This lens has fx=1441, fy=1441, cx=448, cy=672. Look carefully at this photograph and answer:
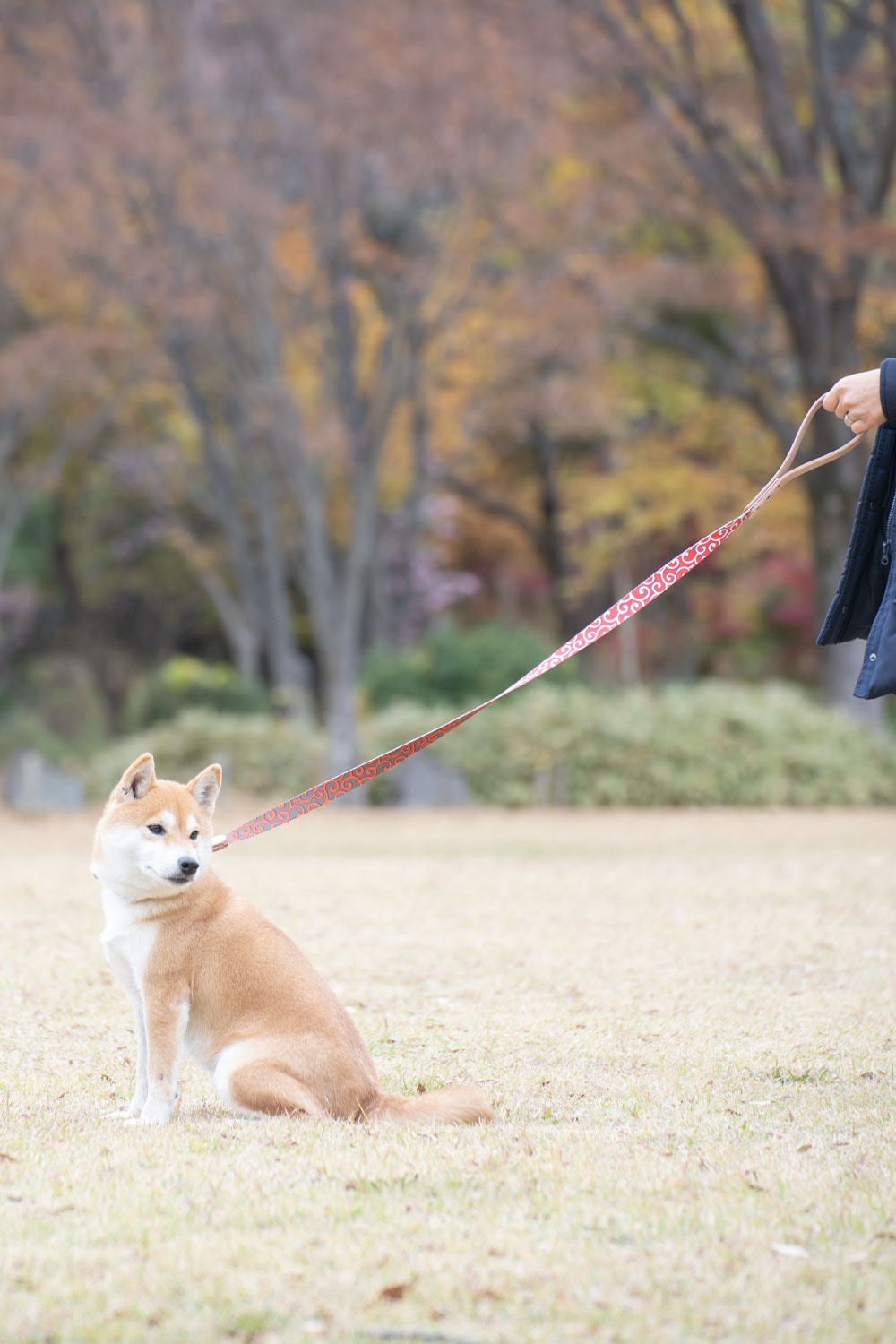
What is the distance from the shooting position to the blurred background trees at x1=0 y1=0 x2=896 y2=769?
48.6ft

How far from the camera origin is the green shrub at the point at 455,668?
1708 cm

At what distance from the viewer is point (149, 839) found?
3.86 metres

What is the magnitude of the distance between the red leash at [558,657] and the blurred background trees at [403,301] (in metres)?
10.8

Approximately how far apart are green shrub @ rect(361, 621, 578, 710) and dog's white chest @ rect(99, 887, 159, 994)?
12796 mm

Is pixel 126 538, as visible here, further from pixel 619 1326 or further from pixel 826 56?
pixel 619 1326

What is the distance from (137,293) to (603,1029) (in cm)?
1283

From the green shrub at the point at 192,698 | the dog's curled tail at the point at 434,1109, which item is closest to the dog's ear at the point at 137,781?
the dog's curled tail at the point at 434,1109

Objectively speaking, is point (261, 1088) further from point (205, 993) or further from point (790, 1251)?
point (790, 1251)

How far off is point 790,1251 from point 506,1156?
2.79 ft

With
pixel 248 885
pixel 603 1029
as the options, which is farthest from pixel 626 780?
pixel 603 1029

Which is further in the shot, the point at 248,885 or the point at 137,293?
the point at 137,293

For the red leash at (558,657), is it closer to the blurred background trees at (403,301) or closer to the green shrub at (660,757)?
the green shrub at (660,757)

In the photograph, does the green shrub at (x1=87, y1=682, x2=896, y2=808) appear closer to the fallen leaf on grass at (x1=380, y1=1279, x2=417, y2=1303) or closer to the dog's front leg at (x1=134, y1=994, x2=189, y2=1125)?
the dog's front leg at (x1=134, y1=994, x2=189, y2=1125)

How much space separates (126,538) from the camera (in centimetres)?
2569
